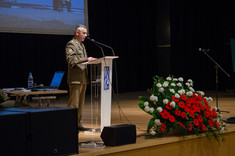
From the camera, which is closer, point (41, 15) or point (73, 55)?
point (73, 55)

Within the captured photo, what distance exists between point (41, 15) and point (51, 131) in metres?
7.11

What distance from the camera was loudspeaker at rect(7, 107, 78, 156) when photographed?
258 centimetres

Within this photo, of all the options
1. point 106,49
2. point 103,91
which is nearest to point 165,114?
point 103,91

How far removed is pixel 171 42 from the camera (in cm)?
1125

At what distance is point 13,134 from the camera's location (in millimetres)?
2473

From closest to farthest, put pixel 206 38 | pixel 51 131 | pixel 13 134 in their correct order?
pixel 13 134 → pixel 51 131 → pixel 206 38

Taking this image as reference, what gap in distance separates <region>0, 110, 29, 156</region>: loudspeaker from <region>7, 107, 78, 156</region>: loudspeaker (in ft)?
0.16

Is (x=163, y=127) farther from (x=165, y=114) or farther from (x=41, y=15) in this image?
(x=41, y=15)

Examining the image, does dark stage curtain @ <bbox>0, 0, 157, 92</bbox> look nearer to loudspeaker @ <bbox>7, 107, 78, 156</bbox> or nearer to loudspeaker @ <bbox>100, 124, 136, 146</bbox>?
loudspeaker @ <bbox>100, 124, 136, 146</bbox>

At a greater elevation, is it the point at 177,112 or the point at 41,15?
the point at 41,15

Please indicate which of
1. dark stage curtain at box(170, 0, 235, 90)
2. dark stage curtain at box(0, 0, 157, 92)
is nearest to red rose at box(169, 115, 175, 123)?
dark stage curtain at box(0, 0, 157, 92)

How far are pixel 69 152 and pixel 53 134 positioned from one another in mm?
210

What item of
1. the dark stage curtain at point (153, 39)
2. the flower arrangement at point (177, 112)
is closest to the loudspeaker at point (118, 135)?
the flower arrangement at point (177, 112)

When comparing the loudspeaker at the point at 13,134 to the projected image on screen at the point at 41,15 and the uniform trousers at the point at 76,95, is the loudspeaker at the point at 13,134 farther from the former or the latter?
the projected image on screen at the point at 41,15
